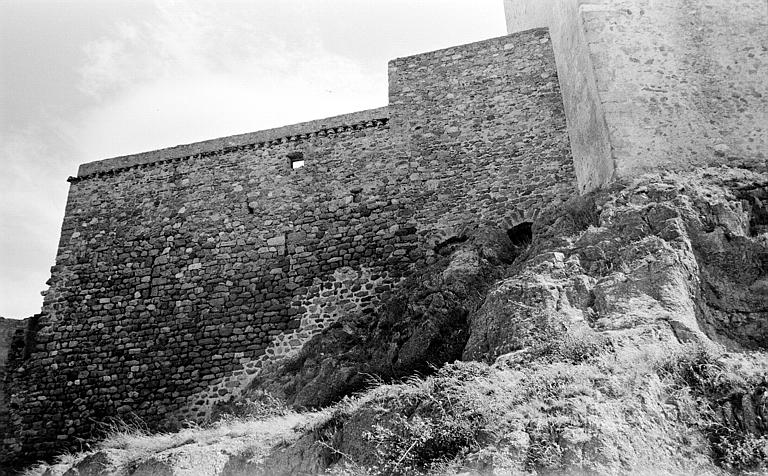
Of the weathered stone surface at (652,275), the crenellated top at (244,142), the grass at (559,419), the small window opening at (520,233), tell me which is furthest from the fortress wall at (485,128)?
the grass at (559,419)

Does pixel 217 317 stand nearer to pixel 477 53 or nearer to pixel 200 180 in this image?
pixel 200 180

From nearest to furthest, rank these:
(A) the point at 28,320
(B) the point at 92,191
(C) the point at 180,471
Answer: (C) the point at 180,471
(A) the point at 28,320
(B) the point at 92,191

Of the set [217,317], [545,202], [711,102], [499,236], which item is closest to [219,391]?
[217,317]

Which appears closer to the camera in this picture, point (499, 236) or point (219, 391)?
point (499, 236)

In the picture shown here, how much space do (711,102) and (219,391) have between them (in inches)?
347

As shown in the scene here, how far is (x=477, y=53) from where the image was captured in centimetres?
1259

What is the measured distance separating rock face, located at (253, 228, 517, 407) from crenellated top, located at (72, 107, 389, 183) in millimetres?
→ 3342

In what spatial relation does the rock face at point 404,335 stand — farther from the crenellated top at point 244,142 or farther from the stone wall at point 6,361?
the stone wall at point 6,361

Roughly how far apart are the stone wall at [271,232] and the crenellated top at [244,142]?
0.14 feet

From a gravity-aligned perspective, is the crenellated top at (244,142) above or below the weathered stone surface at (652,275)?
above

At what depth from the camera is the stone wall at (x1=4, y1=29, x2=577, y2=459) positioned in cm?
1135

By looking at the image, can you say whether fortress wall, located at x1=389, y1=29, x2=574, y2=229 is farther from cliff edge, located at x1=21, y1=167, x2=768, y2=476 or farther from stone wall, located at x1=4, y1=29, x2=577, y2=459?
cliff edge, located at x1=21, y1=167, x2=768, y2=476

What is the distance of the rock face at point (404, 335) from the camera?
8531 mm

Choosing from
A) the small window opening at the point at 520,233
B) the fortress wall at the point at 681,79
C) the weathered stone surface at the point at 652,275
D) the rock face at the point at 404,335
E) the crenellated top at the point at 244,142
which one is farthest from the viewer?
the crenellated top at the point at 244,142
